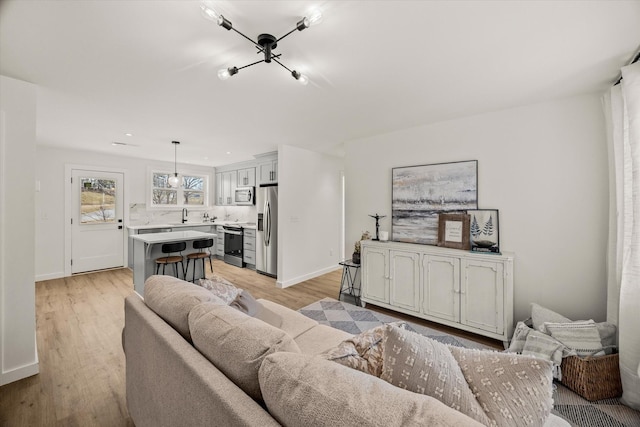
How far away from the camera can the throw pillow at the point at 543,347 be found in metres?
2.08

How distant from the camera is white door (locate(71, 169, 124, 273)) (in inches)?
200

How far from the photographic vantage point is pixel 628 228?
1.96 meters

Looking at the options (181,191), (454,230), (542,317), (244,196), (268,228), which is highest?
(181,191)

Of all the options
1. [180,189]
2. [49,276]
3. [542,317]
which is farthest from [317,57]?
[49,276]

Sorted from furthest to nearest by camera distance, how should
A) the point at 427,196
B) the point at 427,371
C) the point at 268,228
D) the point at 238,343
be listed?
the point at 268,228 < the point at 427,196 < the point at 238,343 < the point at 427,371

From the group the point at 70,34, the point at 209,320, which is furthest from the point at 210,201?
the point at 209,320

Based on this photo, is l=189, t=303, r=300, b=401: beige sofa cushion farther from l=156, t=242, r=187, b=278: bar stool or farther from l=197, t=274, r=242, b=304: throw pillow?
l=156, t=242, r=187, b=278: bar stool

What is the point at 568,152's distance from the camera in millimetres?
2559

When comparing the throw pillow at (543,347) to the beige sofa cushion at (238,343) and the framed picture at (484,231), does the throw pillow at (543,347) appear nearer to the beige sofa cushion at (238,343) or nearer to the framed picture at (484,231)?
the framed picture at (484,231)

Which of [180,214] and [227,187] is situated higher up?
[227,187]

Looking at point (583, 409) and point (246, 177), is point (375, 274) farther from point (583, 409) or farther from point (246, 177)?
point (246, 177)

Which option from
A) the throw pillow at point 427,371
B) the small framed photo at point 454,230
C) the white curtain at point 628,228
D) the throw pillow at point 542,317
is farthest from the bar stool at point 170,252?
the white curtain at point 628,228

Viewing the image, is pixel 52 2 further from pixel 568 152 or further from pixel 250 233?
pixel 250 233

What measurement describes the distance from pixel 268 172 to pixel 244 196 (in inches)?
50.6
